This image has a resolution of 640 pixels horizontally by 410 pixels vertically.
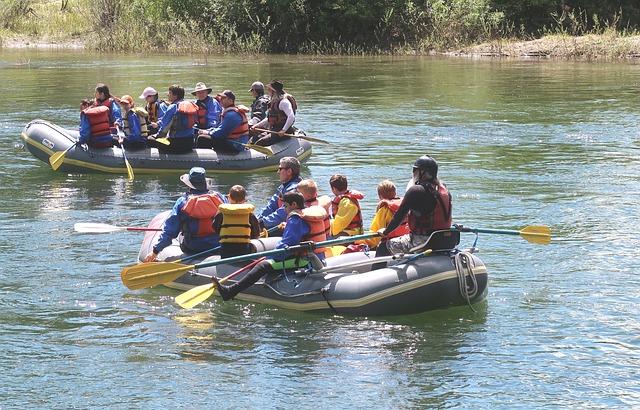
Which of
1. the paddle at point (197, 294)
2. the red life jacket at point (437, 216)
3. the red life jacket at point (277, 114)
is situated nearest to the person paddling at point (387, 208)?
the red life jacket at point (437, 216)

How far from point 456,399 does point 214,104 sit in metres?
8.88

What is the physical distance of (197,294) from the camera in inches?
347

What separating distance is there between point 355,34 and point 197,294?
30501mm

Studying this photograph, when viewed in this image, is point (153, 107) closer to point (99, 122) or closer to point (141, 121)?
point (141, 121)

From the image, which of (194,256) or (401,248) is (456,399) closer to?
(401,248)

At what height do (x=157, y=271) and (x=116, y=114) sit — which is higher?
(x=116, y=114)

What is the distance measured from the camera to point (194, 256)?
941cm

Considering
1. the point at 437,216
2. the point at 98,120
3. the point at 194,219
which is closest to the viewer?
the point at 437,216

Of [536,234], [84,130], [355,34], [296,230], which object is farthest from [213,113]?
[355,34]

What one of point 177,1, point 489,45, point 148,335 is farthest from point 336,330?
point 177,1

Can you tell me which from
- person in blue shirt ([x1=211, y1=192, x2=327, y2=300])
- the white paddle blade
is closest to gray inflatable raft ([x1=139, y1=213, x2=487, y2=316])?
person in blue shirt ([x1=211, y1=192, x2=327, y2=300])

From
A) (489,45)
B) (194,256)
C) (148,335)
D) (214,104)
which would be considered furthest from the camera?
(489,45)

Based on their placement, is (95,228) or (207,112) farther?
(207,112)

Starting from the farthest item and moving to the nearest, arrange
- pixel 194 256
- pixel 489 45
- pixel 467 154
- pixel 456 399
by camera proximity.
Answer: pixel 489 45, pixel 467 154, pixel 194 256, pixel 456 399
